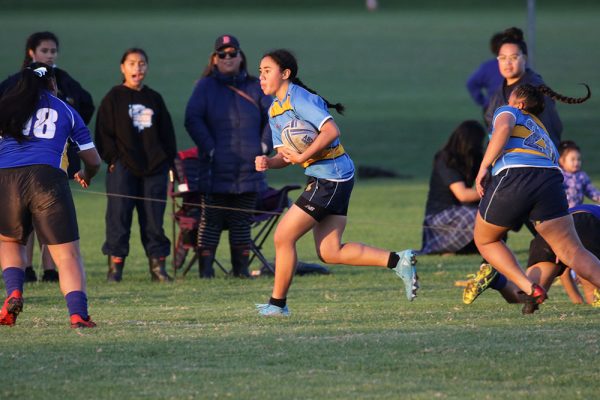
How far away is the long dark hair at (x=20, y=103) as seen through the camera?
27.4ft

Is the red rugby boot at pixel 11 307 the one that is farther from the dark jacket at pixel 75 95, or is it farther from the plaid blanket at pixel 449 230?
the plaid blanket at pixel 449 230

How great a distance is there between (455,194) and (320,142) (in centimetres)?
590

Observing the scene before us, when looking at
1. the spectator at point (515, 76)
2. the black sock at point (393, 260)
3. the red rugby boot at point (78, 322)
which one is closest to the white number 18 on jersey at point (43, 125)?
the red rugby boot at point (78, 322)

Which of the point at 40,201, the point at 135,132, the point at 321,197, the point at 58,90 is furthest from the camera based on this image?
the point at 135,132

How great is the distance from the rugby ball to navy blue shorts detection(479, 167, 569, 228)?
124 centimetres

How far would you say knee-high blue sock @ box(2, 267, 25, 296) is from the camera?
8.60 m

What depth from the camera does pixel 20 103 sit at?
8.39 meters

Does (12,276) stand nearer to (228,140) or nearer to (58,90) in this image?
(58,90)

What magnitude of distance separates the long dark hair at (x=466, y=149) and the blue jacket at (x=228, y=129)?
2.21 m

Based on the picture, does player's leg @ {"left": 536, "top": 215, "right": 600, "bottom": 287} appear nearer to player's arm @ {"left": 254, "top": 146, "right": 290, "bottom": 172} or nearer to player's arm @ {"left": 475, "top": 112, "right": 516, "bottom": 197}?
player's arm @ {"left": 475, "top": 112, "right": 516, "bottom": 197}

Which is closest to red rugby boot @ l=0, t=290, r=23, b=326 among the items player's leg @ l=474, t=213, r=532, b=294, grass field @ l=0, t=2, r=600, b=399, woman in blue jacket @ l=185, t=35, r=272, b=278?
grass field @ l=0, t=2, r=600, b=399

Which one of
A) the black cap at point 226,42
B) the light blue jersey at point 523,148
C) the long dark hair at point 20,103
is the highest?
the black cap at point 226,42

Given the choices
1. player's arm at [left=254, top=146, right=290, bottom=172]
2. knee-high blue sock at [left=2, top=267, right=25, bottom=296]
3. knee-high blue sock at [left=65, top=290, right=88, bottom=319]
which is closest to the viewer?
knee-high blue sock at [left=65, top=290, right=88, bottom=319]

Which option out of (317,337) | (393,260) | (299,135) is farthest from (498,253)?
(317,337)
